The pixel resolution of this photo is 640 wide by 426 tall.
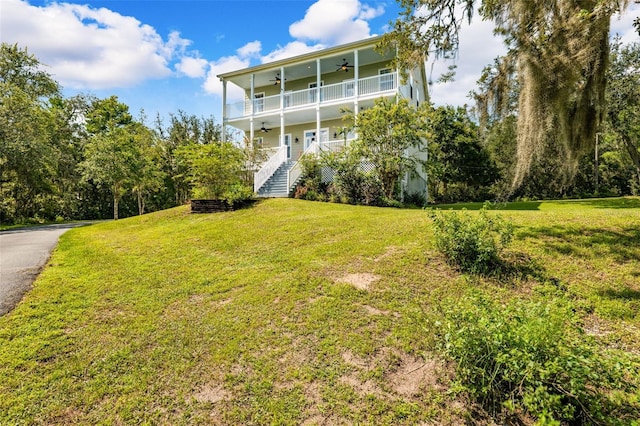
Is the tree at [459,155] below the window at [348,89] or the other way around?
below

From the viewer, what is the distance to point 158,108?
26.6 metres

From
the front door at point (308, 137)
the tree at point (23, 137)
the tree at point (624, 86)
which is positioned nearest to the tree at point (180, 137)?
the tree at point (23, 137)

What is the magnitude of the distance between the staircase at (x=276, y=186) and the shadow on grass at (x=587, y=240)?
1022cm

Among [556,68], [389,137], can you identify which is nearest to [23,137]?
[389,137]

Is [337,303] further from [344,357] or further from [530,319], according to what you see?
[530,319]

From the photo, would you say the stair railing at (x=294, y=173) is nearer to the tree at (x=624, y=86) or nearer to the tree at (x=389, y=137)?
the tree at (x=389, y=137)

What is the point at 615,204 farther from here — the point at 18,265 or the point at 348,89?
the point at 18,265

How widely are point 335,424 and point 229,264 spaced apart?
156 inches

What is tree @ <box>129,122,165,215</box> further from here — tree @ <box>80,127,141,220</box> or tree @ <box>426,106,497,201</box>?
tree @ <box>426,106,497,201</box>

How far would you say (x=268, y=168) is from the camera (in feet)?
52.0

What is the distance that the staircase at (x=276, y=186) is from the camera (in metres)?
14.7

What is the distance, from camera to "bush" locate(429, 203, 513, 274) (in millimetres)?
4520

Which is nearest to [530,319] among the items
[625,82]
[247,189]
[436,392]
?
[436,392]

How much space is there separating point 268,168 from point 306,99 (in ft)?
16.5
